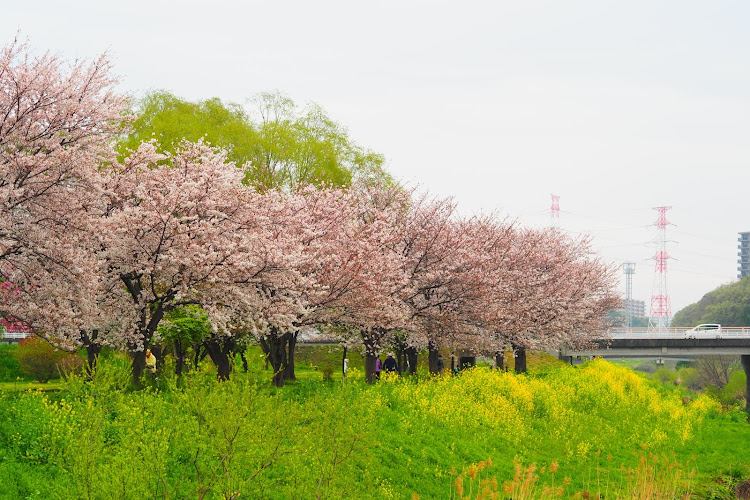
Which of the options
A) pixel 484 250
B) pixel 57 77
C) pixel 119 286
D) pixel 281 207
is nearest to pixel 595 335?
pixel 484 250

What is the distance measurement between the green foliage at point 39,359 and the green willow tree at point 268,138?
14.0 metres

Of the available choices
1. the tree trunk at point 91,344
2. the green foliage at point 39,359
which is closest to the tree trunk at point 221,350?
the tree trunk at point 91,344

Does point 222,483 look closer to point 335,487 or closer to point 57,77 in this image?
point 335,487

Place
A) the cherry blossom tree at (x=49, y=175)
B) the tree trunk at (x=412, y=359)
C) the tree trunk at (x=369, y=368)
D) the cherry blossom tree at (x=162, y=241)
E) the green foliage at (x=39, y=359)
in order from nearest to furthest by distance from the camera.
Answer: the cherry blossom tree at (x=49, y=175)
the cherry blossom tree at (x=162, y=241)
the tree trunk at (x=369, y=368)
the tree trunk at (x=412, y=359)
the green foliage at (x=39, y=359)

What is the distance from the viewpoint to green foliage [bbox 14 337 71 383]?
108ft

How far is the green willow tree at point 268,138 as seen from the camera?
4503 cm

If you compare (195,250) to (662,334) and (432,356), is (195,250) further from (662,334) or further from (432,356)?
(662,334)

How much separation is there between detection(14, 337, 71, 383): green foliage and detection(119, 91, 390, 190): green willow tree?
1404cm

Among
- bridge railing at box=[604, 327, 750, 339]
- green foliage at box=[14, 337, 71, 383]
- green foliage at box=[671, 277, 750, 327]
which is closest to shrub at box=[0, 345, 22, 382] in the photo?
green foliage at box=[14, 337, 71, 383]

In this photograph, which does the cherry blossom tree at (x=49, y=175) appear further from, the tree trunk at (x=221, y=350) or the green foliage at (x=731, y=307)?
the green foliage at (x=731, y=307)

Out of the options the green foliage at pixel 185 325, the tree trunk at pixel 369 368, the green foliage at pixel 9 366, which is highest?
the green foliage at pixel 185 325

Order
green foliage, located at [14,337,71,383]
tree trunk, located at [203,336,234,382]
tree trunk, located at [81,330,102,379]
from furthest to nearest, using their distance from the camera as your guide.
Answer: green foliage, located at [14,337,71,383] < tree trunk, located at [203,336,234,382] < tree trunk, located at [81,330,102,379]

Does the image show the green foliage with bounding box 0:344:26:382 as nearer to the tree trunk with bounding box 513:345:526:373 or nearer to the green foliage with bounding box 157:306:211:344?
the green foliage with bounding box 157:306:211:344

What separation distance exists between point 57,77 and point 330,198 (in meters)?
11.1
